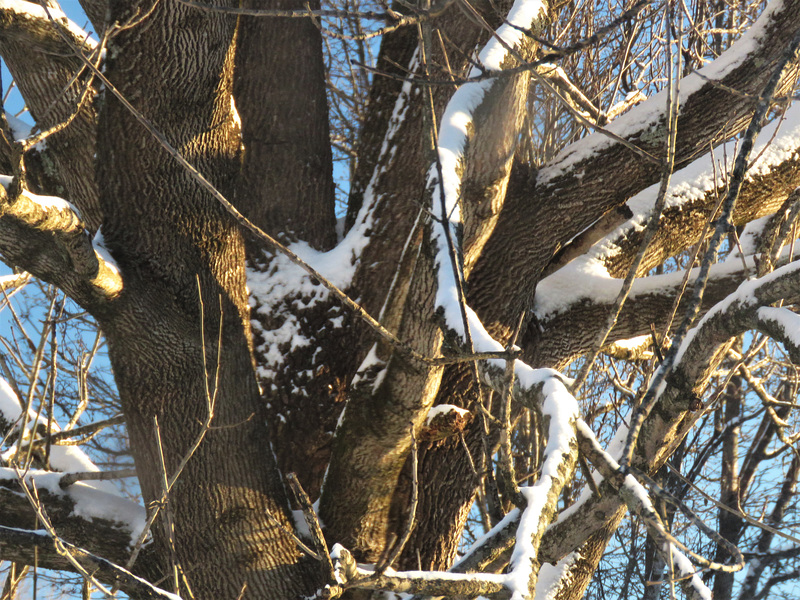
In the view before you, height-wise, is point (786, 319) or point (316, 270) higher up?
point (316, 270)

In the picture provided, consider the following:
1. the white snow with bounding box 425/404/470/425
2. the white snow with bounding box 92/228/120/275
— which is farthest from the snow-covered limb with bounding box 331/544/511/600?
the white snow with bounding box 92/228/120/275

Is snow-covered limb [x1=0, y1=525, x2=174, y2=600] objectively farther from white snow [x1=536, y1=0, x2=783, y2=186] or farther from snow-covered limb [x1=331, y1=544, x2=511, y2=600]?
→ white snow [x1=536, y1=0, x2=783, y2=186]

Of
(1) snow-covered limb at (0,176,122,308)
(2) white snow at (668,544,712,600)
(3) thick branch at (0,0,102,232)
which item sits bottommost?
(2) white snow at (668,544,712,600)

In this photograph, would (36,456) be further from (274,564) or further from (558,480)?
(558,480)

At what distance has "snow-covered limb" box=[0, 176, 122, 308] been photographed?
1.87 meters

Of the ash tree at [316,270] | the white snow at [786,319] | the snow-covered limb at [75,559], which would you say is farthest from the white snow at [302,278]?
the white snow at [786,319]

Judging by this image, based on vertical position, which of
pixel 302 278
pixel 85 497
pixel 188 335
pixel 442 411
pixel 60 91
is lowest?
pixel 85 497

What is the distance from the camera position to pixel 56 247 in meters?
2.12

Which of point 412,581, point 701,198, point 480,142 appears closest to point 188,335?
point 480,142

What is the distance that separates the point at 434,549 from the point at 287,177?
173cm

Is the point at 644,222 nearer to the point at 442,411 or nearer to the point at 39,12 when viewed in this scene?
the point at 442,411

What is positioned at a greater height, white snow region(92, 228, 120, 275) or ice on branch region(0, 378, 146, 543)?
white snow region(92, 228, 120, 275)

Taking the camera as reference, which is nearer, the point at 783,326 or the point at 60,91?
the point at 783,326

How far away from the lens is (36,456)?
3.00 meters
